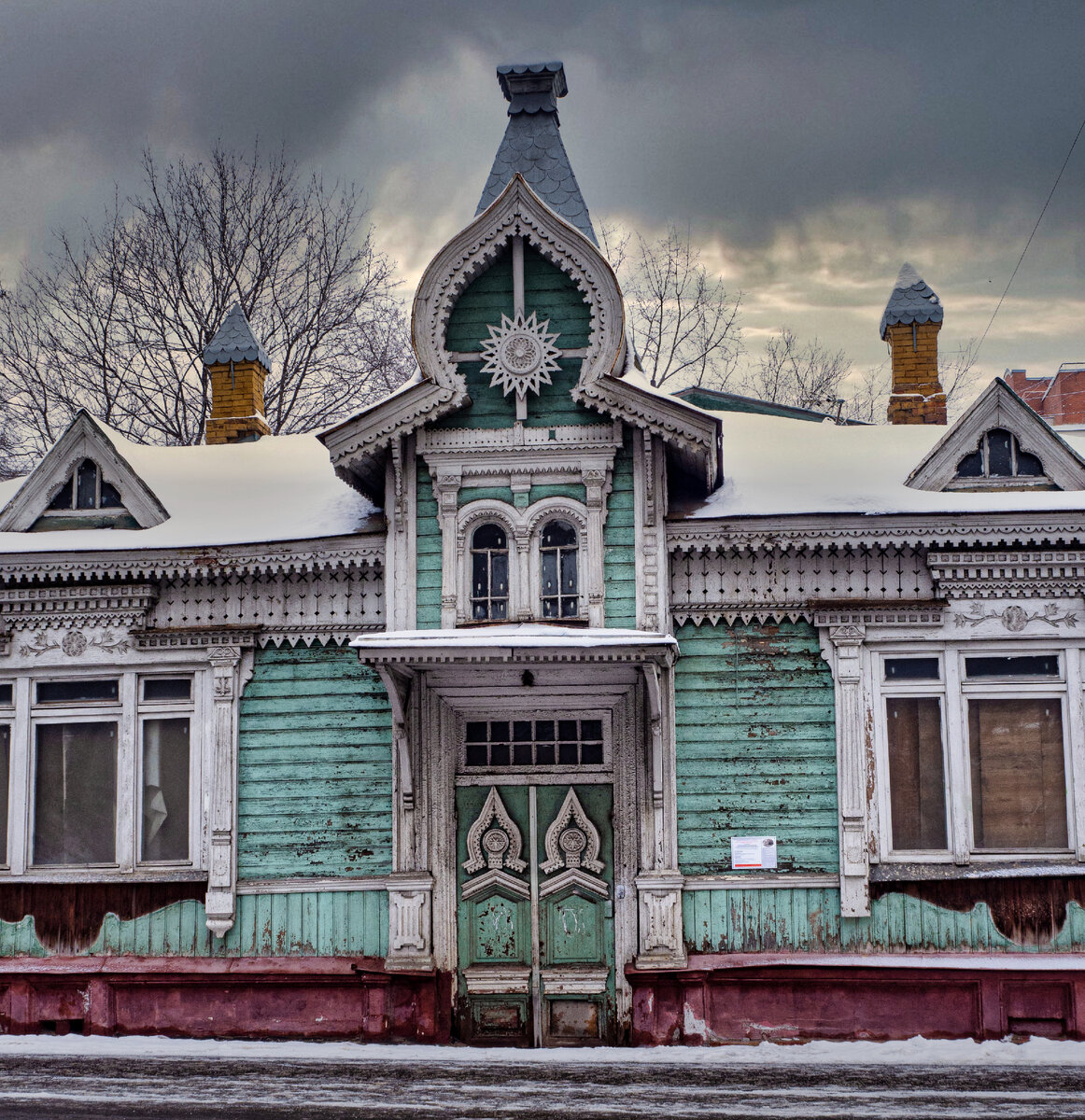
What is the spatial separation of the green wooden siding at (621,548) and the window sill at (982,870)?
2.85 meters

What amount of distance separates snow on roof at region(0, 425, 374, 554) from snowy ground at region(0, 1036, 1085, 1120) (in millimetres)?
4140

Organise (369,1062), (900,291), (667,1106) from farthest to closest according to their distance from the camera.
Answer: (900,291)
(369,1062)
(667,1106)

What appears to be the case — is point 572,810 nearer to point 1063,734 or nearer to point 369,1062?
point 369,1062

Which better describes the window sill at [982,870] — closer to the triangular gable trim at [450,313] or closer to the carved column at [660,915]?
the carved column at [660,915]

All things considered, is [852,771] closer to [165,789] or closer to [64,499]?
[165,789]

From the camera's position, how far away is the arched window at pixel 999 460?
1031 cm

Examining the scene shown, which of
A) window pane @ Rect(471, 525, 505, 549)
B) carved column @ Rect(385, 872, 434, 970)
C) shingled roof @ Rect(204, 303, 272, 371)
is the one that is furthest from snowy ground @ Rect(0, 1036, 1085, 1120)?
shingled roof @ Rect(204, 303, 272, 371)

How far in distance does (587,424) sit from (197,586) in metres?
3.69

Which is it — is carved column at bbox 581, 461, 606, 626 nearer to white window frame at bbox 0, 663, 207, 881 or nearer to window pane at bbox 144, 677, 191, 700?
white window frame at bbox 0, 663, 207, 881

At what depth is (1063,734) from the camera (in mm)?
9836

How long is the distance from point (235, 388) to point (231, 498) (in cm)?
351

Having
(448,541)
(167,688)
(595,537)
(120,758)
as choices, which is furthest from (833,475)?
(120,758)

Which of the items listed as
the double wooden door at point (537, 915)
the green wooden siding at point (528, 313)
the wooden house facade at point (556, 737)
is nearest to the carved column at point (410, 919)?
the wooden house facade at point (556, 737)

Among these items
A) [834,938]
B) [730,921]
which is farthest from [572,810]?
[834,938]
